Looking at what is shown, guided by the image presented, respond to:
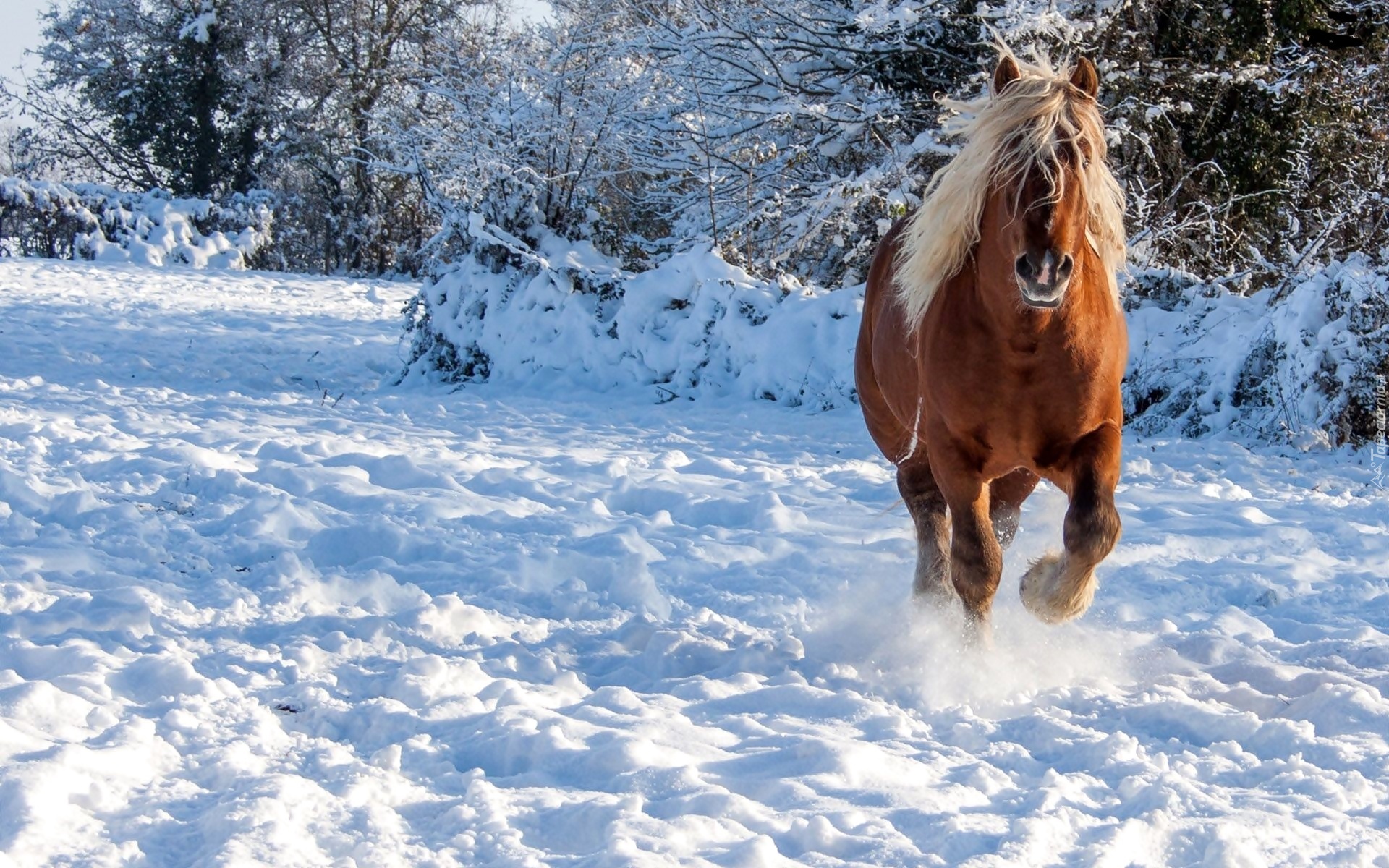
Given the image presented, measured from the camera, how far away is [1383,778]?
2852mm

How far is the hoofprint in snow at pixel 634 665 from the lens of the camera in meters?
2.46

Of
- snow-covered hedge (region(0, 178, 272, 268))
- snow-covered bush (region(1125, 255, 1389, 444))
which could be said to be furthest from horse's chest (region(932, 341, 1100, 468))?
snow-covered hedge (region(0, 178, 272, 268))

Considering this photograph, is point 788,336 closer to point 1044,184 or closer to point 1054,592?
point 1054,592

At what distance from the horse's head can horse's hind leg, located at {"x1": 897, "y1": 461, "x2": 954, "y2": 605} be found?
1.21 m

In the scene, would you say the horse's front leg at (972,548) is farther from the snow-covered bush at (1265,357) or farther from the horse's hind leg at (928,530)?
the snow-covered bush at (1265,357)

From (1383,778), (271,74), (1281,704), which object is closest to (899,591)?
(1281,704)

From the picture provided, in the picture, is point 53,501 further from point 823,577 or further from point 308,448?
point 823,577

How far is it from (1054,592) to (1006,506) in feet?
3.28

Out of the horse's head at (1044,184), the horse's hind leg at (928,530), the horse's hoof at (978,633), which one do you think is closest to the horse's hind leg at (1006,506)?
the horse's hind leg at (928,530)

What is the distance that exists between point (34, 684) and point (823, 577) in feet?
9.05

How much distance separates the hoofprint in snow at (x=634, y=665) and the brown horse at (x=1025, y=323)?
416mm

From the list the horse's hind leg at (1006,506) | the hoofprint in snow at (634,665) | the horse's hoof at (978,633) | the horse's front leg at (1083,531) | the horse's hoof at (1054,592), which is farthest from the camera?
the horse's hind leg at (1006,506)

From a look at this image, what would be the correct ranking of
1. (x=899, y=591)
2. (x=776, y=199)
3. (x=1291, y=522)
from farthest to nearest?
(x=776, y=199), (x=1291, y=522), (x=899, y=591)

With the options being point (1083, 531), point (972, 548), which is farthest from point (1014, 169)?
point (972, 548)
